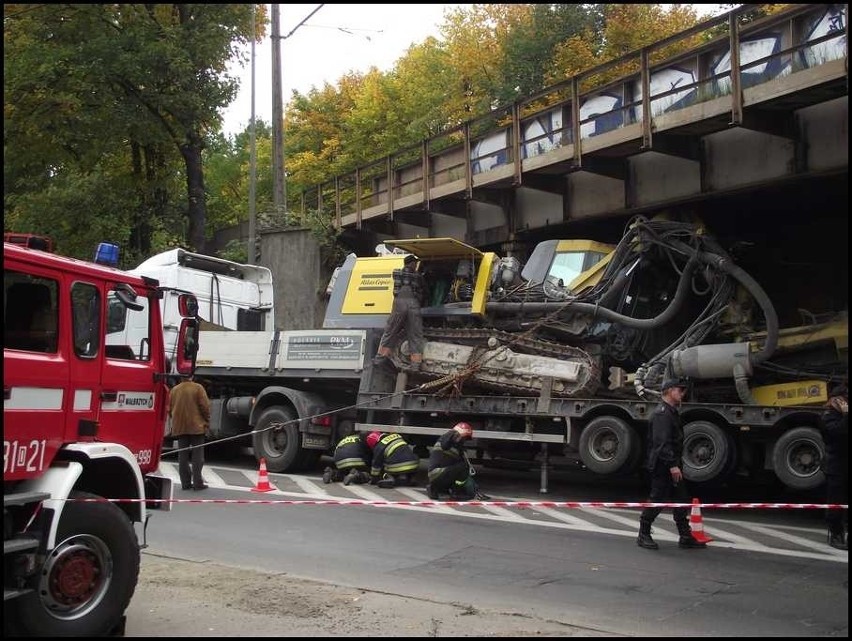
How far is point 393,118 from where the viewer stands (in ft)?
101

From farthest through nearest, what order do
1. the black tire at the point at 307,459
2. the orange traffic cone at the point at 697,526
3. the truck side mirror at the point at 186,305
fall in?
the black tire at the point at 307,459 → the orange traffic cone at the point at 697,526 → the truck side mirror at the point at 186,305

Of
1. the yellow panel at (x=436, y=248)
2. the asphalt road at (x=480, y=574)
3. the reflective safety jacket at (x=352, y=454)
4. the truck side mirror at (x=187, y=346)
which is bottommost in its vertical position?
the asphalt road at (x=480, y=574)

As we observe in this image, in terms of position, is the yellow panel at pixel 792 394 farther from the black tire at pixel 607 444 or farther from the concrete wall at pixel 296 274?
the concrete wall at pixel 296 274

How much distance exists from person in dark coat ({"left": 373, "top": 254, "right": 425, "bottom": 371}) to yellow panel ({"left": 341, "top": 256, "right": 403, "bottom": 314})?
56cm

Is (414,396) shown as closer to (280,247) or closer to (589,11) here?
(280,247)

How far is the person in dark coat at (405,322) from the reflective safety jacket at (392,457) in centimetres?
114

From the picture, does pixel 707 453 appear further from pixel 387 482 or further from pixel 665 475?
pixel 387 482

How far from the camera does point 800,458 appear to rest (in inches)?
375

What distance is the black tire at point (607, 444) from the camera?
1064 centimetres

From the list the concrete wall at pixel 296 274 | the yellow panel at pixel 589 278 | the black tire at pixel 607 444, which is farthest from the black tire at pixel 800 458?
the concrete wall at pixel 296 274

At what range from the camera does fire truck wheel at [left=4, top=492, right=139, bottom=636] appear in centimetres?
484

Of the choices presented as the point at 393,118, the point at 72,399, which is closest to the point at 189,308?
the point at 72,399

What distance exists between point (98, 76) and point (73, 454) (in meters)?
9.51

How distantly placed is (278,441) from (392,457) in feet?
9.21
